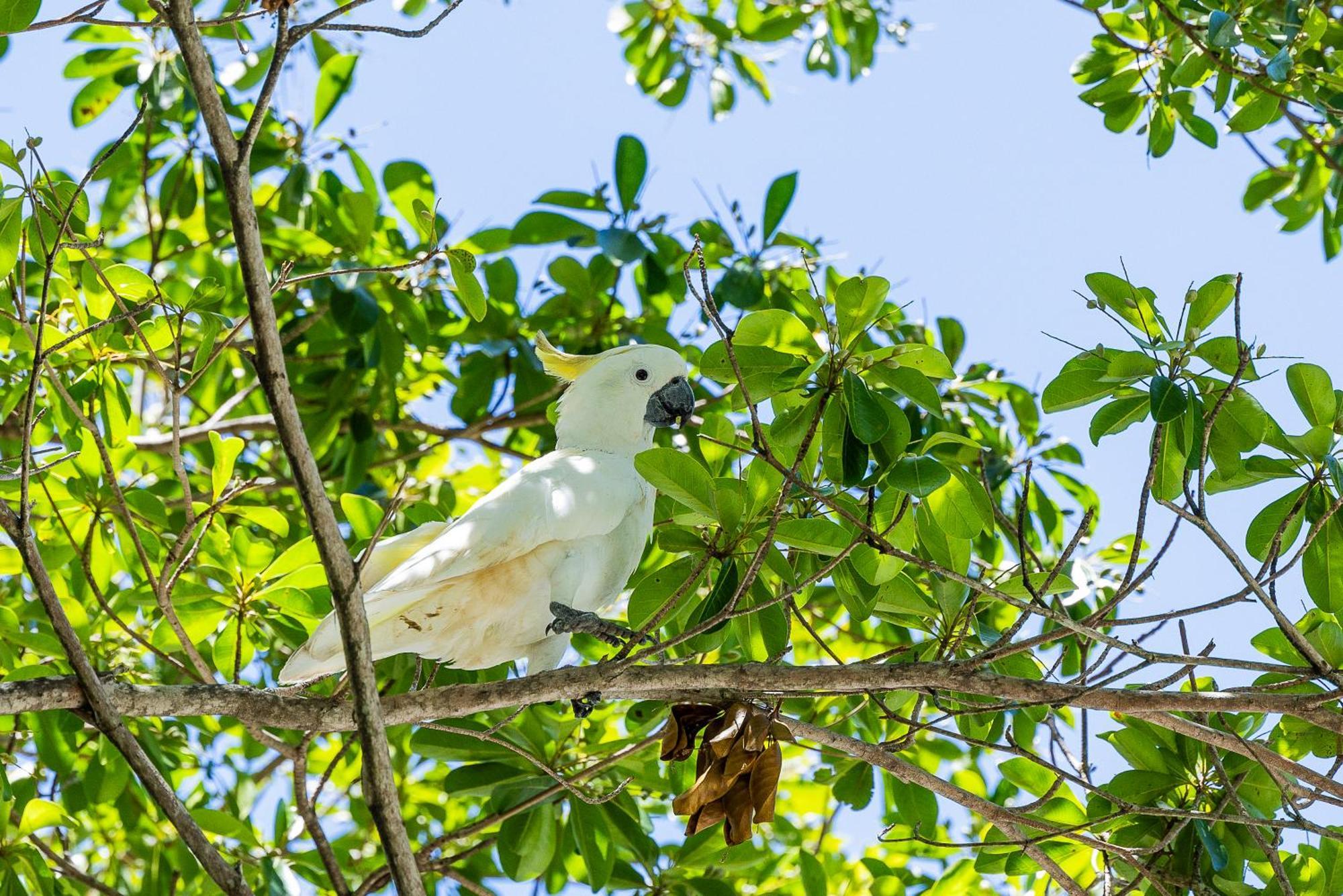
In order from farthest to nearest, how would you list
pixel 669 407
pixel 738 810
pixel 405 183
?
pixel 405 183
pixel 669 407
pixel 738 810

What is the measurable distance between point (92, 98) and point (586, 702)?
2.86 meters

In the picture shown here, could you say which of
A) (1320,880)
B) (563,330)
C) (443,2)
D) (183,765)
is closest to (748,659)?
(1320,880)

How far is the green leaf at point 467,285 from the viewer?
2266 millimetres

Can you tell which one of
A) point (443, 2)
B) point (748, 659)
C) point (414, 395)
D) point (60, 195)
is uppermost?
point (443, 2)

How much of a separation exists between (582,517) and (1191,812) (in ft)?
4.53

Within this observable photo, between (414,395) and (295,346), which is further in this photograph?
(414,395)

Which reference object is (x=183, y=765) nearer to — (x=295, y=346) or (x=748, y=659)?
(x=295, y=346)

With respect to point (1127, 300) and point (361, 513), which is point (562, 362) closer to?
point (361, 513)

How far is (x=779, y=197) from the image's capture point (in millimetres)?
3803

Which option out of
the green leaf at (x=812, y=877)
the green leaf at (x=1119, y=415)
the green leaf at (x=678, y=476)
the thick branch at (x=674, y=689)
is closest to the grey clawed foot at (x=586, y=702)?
the thick branch at (x=674, y=689)

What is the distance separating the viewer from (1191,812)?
2443mm

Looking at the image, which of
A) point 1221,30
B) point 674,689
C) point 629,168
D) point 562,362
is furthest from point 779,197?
point 674,689

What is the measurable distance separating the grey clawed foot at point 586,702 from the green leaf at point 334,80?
2.24 metres

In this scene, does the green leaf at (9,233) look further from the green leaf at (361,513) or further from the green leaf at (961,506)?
the green leaf at (961,506)
